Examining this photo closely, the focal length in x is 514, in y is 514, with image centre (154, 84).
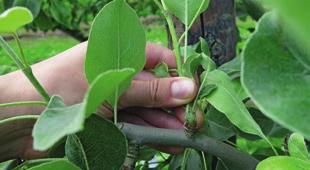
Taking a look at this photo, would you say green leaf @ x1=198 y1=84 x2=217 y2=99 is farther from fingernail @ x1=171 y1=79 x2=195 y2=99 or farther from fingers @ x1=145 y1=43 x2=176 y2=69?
fingers @ x1=145 y1=43 x2=176 y2=69

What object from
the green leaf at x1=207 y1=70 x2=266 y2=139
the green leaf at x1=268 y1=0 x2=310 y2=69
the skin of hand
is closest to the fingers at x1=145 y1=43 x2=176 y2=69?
the skin of hand

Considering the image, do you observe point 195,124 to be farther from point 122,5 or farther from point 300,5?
point 300,5

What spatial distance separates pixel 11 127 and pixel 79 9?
8.50 feet

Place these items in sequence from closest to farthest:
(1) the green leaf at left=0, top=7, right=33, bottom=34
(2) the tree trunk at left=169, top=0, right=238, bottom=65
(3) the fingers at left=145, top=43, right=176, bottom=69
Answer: (1) the green leaf at left=0, top=7, right=33, bottom=34 → (3) the fingers at left=145, top=43, right=176, bottom=69 → (2) the tree trunk at left=169, top=0, right=238, bottom=65

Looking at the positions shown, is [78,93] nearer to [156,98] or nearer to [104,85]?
[156,98]

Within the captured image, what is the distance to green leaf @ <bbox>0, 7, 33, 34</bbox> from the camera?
44cm

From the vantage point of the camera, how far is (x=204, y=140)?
60 centimetres

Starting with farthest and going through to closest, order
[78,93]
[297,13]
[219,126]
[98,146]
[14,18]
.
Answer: [78,93] < [219,126] < [98,146] < [14,18] < [297,13]

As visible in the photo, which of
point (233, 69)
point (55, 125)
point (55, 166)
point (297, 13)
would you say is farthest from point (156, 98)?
point (297, 13)

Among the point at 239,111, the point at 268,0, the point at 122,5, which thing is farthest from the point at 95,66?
the point at 268,0

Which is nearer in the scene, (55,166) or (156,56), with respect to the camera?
(55,166)

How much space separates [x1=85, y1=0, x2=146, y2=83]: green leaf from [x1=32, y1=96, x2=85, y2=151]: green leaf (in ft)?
0.41

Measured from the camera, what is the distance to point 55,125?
372mm

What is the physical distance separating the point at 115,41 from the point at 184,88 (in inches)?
5.6
